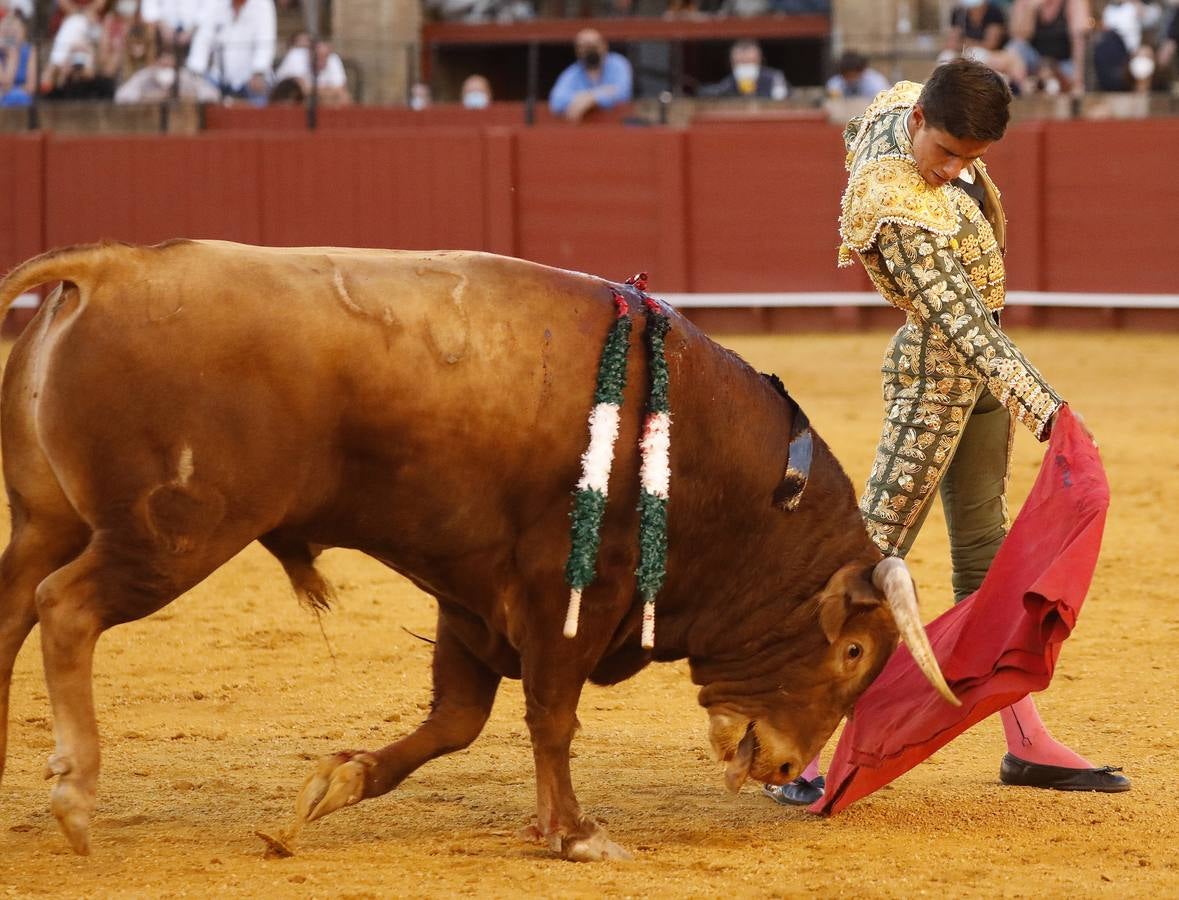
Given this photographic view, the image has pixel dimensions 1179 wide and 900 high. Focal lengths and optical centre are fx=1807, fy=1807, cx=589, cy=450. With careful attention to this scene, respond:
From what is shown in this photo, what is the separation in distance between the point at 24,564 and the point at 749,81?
Result: 10.5m

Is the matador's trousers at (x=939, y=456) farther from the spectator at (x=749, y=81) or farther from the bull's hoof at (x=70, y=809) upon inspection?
the spectator at (x=749, y=81)

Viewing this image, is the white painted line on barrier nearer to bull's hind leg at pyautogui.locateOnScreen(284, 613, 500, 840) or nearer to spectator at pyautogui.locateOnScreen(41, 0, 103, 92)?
spectator at pyautogui.locateOnScreen(41, 0, 103, 92)

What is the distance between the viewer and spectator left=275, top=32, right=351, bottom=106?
13.6m

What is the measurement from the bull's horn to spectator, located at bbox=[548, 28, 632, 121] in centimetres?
974

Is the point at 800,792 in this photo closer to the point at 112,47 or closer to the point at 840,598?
the point at 840,598

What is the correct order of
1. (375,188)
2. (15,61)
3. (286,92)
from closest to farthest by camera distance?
(375,188), (286,92), (15,61)

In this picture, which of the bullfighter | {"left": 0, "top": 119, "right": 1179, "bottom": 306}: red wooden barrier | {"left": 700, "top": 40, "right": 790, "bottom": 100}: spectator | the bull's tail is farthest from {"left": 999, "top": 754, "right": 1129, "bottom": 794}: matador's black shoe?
{"left": 700, "top": 40, "right": 790, "bottom": 100}: spectator

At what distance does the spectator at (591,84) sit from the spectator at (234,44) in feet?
8.04

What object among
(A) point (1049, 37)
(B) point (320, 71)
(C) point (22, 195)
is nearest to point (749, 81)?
(A) point (1049, 37)

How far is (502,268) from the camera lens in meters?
3.22

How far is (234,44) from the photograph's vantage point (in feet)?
45.8

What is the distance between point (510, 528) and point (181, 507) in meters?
0.58

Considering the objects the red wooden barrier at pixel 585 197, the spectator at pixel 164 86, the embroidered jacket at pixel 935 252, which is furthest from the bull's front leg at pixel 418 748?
the spectator at pixel 164 86

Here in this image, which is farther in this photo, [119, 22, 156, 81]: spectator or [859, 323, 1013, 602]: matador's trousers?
[119, 22, 156, 81]: spectator
